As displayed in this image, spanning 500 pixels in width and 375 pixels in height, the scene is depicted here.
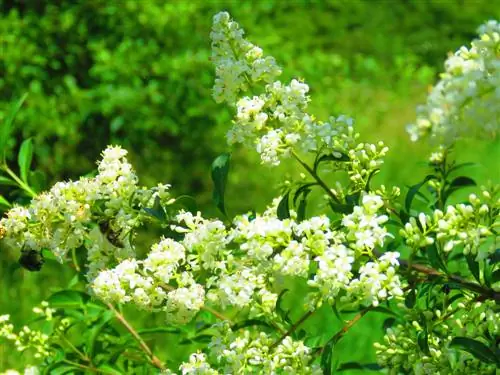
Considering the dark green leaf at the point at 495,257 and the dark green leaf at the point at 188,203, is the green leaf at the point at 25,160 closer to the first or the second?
the dark green leaf at the point at 188,203

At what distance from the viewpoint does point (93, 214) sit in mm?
1654

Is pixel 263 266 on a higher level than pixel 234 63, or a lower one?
lower

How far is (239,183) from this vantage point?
5492 mm

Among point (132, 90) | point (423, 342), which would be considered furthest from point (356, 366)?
point (132, 90)

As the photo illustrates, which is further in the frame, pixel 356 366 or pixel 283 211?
pixel 356 366

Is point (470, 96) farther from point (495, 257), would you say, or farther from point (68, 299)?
point (68, 299)

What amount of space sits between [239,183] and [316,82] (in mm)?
832

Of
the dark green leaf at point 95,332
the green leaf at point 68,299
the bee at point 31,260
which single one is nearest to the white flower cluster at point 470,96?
the bee at point 31,260

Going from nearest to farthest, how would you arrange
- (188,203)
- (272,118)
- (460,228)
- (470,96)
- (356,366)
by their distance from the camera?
(470,96) → (460,228) → (272,118) → (188,203) → (356,366)

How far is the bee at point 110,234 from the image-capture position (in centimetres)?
162

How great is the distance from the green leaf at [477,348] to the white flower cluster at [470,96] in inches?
13.8

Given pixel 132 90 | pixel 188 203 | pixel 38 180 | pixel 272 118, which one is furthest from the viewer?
pixel 132 90

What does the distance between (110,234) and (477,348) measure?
0.63 m

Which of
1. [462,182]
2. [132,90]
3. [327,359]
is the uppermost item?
[132,90]
